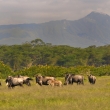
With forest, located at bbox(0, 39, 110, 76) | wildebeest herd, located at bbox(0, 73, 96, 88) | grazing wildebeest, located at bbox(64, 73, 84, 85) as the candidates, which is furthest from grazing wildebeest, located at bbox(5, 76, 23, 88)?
forest, located at bbox(0, 39, 110, 76)

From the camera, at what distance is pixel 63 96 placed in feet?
60.8

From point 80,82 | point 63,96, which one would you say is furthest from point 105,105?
point 80,82

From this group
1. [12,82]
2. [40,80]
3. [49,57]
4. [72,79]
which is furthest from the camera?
[49,57]

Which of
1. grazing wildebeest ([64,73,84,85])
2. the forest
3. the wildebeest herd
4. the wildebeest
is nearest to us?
the wildebeest

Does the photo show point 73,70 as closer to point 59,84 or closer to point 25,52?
point 59,84

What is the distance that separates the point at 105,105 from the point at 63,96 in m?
4.10

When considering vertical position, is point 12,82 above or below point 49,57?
below

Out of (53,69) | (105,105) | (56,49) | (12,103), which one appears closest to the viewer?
(105,105)

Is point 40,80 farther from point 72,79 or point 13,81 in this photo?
point 72,79

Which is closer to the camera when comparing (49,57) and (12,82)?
(12,82)

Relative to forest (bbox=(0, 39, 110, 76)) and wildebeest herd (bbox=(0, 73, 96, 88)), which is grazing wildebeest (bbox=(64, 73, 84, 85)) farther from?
forest (bbox=(0, 39, 110, 76))

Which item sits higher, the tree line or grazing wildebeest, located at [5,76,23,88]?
the tree line

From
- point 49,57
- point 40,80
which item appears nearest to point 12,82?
point 40,80

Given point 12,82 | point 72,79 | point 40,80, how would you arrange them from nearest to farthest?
point 12,82 < point 40,80 < point 72,79
